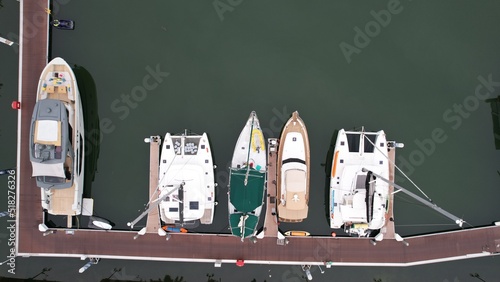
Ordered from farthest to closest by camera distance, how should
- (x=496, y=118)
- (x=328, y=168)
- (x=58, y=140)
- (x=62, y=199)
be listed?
(x=496, y=118), (x=328, y=168), (x=62, y=199), (x=58, y=140)

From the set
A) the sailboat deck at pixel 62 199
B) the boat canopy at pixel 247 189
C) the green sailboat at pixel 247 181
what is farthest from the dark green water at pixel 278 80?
the boat canopy at pixel 247 189

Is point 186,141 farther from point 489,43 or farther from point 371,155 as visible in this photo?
point 489,43

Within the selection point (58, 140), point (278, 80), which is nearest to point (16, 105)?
point (58, 140)

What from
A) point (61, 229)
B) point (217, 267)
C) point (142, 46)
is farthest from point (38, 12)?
point (217, 267)

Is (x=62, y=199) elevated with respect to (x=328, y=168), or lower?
lower

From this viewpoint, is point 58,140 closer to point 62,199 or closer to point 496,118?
point 62,199

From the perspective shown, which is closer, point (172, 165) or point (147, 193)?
point (172, 165)

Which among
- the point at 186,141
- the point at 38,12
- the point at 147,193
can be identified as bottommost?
the point at 147,193

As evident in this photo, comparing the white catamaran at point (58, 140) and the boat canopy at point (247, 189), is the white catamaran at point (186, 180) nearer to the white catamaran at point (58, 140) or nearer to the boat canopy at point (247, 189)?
the boat canopy at point (247, 189)

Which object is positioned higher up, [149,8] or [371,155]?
[149,8]
